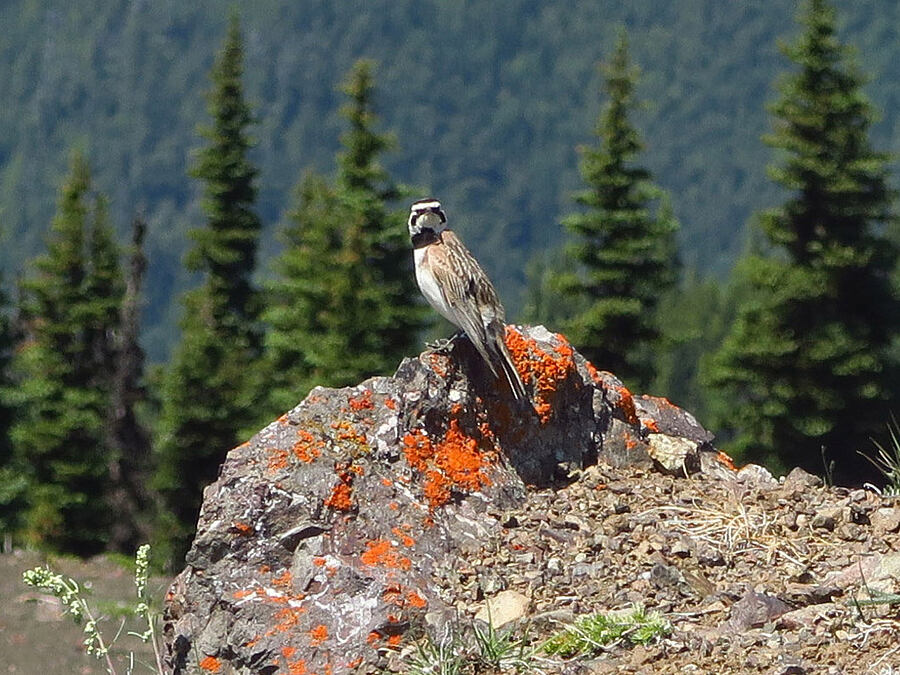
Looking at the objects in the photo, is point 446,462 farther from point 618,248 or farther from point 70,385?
point 70,385

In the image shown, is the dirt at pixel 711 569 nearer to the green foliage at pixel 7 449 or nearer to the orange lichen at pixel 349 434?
the orange lichen at pixel 349 434

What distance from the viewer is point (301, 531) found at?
721cm

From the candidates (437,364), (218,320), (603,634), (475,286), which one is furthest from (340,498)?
(218,320)

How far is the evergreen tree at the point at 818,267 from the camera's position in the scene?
35156 mm

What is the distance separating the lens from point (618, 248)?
35.9m

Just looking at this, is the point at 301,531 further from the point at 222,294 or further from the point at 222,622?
the point at 222,294

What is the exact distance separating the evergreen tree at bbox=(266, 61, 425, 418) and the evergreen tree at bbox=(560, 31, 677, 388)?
13.5 ft

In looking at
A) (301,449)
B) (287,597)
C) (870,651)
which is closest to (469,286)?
(301,449)

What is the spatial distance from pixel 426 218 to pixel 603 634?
3.36 meters

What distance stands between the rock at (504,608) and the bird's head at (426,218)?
280cm

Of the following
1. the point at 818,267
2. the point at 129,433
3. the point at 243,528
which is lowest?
the point at 243,528

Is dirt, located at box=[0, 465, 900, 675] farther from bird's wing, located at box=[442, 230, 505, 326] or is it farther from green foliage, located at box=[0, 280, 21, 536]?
green foliage, located at box=[0, 280, 21, 536]

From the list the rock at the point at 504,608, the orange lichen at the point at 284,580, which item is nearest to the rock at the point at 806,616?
the rock at the point at 504,608

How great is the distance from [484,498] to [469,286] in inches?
53.7
